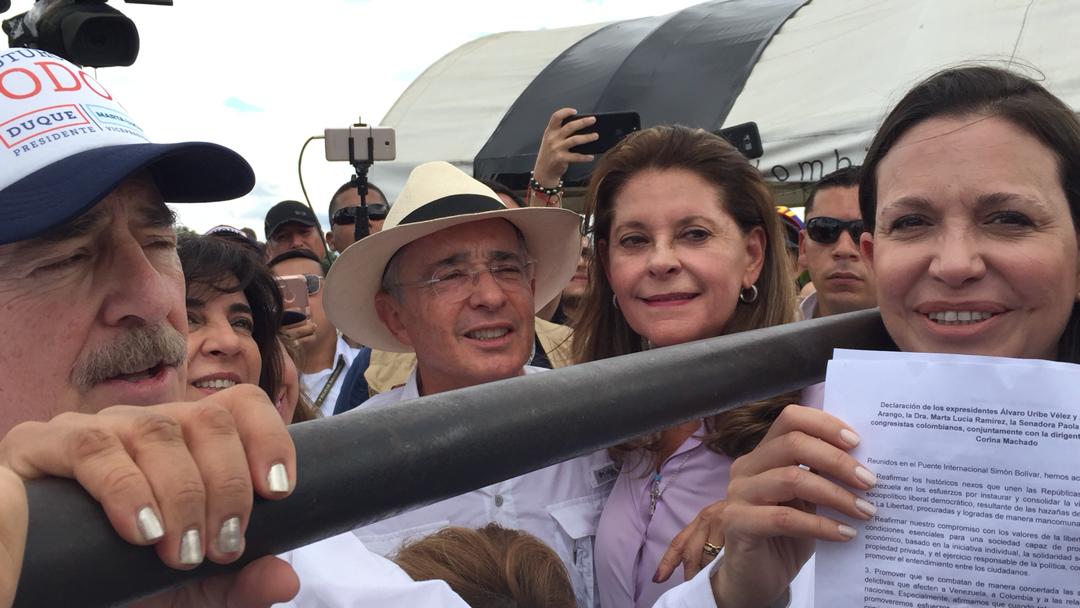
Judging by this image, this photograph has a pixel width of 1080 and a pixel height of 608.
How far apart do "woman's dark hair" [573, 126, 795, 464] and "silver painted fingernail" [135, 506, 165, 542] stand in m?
2.05

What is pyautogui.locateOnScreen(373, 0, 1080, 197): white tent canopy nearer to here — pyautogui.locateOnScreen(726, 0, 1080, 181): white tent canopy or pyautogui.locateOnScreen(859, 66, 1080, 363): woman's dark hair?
pyautogui.locateOnScreen(726, 0, 1080, 181): white tent canopy

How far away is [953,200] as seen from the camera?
1.15 metres

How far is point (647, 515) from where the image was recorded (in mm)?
2176

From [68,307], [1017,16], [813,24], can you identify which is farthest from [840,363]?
[813,24]

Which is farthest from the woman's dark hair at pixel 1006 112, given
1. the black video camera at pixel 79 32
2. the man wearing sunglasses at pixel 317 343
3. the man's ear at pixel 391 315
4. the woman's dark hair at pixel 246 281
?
the black video camera at pixel 79 32

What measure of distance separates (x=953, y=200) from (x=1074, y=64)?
20.3 feet

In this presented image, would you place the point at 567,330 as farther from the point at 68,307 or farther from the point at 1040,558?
the point at 1040,558

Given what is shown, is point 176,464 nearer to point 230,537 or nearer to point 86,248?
point 230,537

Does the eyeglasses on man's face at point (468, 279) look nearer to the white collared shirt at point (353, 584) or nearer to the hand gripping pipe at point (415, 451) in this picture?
the white collared shirt at point (353, 584)

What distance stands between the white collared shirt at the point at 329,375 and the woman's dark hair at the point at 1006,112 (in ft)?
11.2

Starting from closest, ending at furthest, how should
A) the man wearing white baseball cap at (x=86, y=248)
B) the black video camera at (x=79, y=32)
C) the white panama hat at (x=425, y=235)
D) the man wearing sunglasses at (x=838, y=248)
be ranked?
1. the man wearing white baseball cap at (x=86, y=248)
2. the white panama hat at (x=425, y=235)
3. the man wearing sunglasses at (x=838, y=248)
4. the black video camera at (x=79, y=32)

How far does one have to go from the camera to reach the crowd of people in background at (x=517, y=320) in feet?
2.07

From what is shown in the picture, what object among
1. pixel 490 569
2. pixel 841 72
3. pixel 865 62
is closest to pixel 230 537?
pixel 490 569

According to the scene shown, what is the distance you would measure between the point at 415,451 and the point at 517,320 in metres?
2.12
